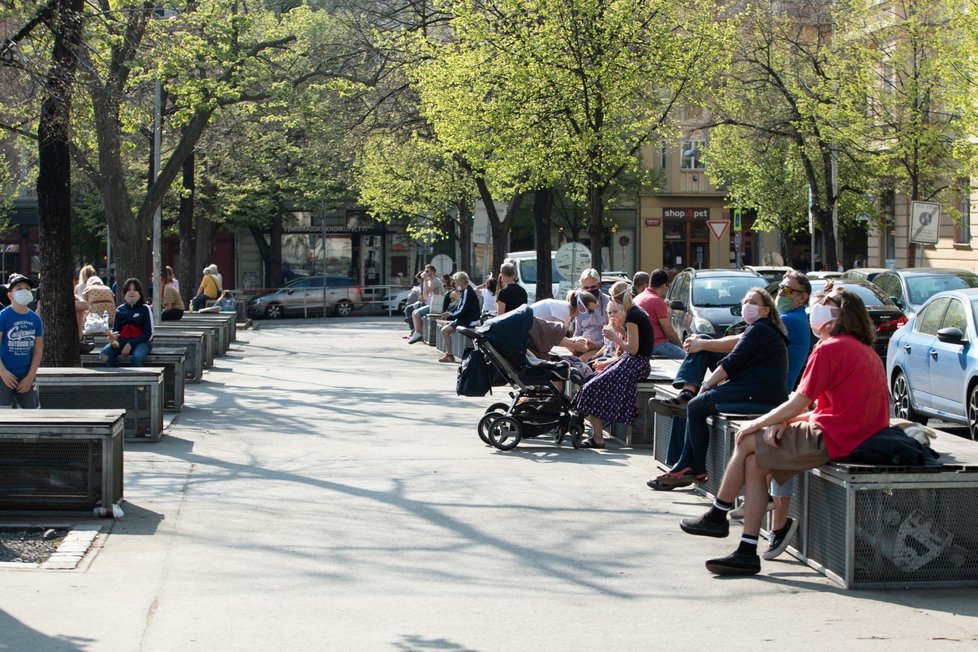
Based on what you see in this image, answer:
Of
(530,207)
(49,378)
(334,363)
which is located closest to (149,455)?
(49,378)

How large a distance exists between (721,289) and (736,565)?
57.0ft

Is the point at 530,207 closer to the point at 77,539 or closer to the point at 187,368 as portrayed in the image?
the point at 187,368

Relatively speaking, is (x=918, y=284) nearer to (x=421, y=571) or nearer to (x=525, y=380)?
(x=525, y=380)

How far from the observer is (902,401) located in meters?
16.2

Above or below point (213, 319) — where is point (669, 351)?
above

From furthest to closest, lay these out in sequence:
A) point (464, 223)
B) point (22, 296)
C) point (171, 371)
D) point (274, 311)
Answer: point (274, 311) → point (464, 223) → point (171, 371) → point (22, 296)

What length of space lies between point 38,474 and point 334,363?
17050mm

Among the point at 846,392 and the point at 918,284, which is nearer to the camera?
the point at 846,392

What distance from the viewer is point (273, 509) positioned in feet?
33.8

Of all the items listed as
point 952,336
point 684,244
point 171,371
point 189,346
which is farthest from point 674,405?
point 684,244

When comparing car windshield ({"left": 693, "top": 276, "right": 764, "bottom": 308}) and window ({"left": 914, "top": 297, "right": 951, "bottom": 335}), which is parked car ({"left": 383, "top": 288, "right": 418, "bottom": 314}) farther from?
window ({"left": 914, "top": 297, "right": 951, "bottom": 335})

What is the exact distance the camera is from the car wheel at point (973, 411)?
1401cm

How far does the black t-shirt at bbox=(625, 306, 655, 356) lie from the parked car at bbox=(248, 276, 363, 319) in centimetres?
3748

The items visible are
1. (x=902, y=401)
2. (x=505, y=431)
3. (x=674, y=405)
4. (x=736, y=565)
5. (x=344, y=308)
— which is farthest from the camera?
(x=344, y=308)
